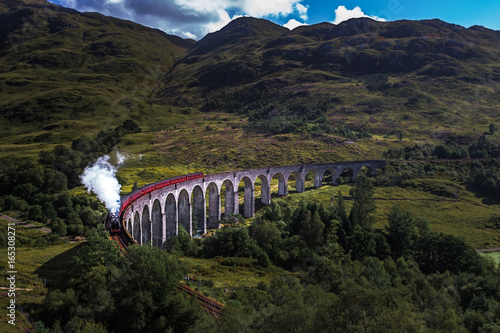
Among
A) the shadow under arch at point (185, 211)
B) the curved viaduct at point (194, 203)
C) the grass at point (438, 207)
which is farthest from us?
the grass at point (438, 207)

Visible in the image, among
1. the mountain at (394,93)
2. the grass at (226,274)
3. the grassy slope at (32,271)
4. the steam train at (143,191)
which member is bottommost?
the grass at (226,274)

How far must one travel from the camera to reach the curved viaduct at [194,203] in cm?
4220

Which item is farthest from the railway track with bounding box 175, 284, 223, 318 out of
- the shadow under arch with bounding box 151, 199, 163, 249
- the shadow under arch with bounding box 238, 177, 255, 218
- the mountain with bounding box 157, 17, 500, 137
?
the mountain with bounding box 157, 17, 500, 137

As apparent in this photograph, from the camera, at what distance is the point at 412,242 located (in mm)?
50406

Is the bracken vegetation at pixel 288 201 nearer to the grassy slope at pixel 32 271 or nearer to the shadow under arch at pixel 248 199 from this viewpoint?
the grassy slope at pixel 32 271

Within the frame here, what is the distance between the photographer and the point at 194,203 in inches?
2274

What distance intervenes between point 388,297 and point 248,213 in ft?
156

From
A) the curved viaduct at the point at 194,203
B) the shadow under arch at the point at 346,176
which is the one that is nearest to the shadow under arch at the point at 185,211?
the curved viaduct at the point at 194,203

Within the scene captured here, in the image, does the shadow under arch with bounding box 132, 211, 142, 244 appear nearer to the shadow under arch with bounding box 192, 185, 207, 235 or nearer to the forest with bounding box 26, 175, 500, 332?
the forest with bounding box 26, 175, 500, 332

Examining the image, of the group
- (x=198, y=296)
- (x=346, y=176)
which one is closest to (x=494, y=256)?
(x=346, y=176)

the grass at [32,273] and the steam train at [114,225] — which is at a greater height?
the steam train at [114,225]

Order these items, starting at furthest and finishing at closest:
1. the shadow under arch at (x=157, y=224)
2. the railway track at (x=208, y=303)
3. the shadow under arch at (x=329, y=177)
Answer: the shadow under arch at (x=329, y=177), the shadow under arch at (x=157, y=224), the railway track at (x=208, y=303)

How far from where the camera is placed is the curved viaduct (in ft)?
138

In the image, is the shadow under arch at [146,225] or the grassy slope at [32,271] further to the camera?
the shadow under arch at [146,225]
